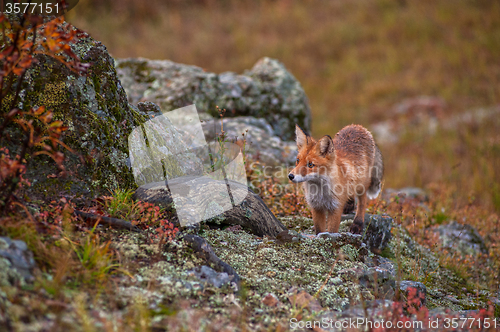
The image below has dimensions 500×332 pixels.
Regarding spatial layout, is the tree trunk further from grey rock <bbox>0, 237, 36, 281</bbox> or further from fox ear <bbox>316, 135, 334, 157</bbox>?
grey rock <bbox>0, 237, 36, 281</bbox>

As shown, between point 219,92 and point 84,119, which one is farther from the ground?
point 219,92

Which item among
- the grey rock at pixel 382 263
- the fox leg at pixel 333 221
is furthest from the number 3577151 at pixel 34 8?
the grey rock at pixel 382 263

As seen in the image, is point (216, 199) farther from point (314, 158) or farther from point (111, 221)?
point (314, 158)

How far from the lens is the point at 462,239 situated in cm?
761

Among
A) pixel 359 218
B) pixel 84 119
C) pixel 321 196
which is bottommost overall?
pixel 359 218

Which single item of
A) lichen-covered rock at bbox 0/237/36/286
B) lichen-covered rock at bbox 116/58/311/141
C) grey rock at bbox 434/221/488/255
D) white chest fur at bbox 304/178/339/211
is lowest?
grey rock at bbox 434/221/488/255

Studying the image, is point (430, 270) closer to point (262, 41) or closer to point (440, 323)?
point (440, 323)

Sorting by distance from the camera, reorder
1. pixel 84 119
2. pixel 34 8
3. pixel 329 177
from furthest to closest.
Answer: pixel 329 177
pixel 34 8
pixel 84 119

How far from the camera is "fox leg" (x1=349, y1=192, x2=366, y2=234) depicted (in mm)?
6154

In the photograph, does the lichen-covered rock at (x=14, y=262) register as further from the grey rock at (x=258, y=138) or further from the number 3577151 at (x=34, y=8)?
the grey rock at (x=258, y=138)

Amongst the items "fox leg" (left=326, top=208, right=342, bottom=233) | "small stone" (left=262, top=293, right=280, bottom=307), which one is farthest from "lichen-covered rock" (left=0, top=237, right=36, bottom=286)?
"fox leg" (left=326, top=208, right=342, bottom=233)

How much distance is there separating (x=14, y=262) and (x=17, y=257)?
2.1 inches

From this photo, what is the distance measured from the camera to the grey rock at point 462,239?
290 inches

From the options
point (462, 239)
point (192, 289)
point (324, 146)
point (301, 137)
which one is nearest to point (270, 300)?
point (192, 289)
